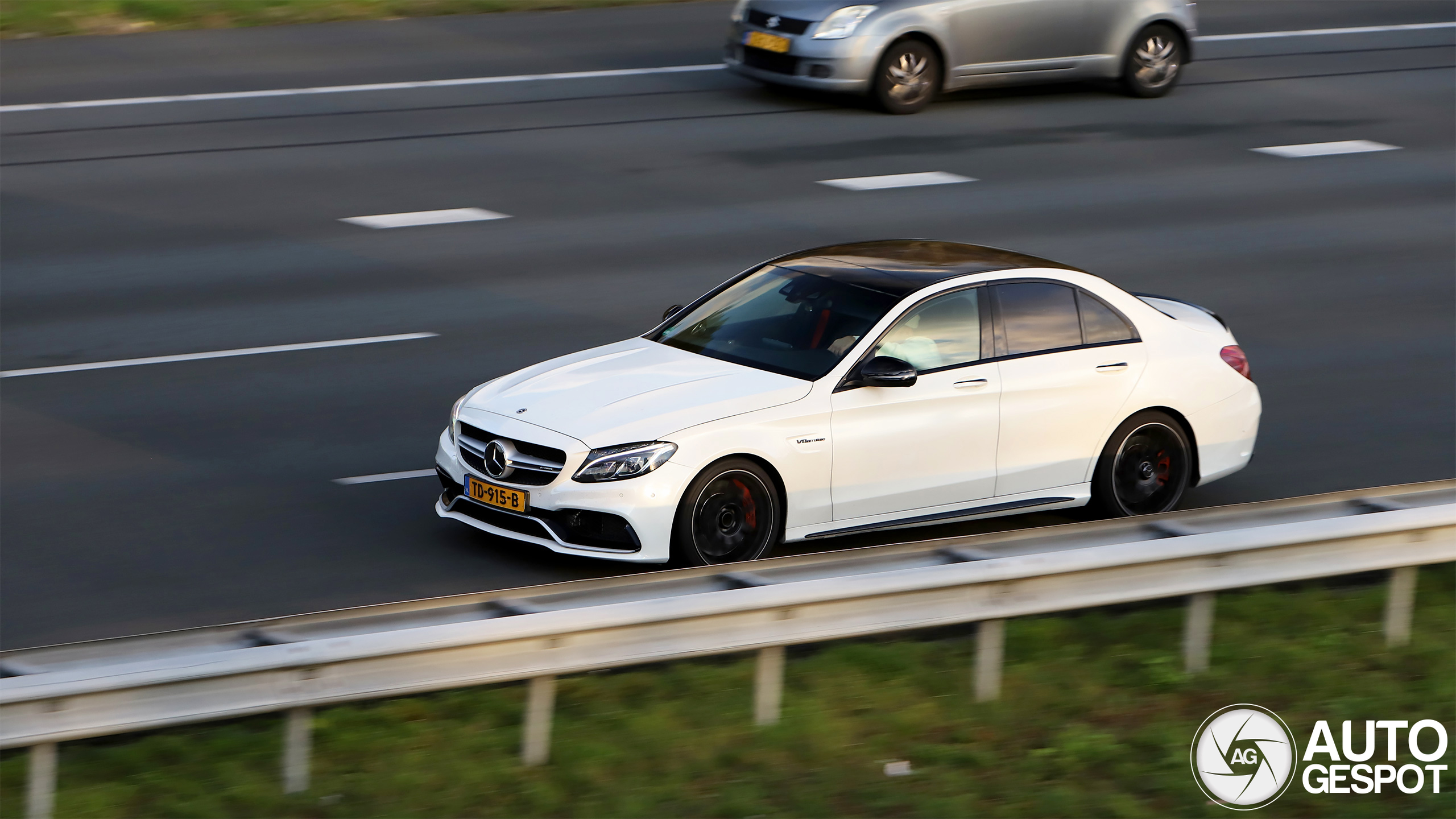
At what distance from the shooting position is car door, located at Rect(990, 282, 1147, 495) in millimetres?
8766

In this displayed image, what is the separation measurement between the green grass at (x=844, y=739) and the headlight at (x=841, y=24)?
41.1 feet

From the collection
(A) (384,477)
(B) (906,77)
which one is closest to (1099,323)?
(A) (384,477)

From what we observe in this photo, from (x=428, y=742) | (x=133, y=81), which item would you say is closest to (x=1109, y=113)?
(x=133, y=81)

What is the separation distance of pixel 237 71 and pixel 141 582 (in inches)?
525

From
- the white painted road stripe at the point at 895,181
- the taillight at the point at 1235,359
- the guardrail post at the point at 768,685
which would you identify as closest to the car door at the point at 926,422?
the taillight at the point at 1235,359

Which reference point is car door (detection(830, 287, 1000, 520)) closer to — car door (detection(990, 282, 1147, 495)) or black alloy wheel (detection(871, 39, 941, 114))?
car door (detection(990, 282, 1147, 495))

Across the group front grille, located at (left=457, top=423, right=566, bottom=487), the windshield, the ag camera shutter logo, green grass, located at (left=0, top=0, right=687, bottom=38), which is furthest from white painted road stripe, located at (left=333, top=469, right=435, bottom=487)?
green grass, located at (left=0, top=0, right=687, bottom=38)

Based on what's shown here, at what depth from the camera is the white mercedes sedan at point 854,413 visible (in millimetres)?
7934

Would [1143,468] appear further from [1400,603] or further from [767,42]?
[767,42]

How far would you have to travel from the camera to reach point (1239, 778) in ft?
19.2

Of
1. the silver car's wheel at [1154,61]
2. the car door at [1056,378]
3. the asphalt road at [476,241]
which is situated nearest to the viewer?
the car door at [1056,378]

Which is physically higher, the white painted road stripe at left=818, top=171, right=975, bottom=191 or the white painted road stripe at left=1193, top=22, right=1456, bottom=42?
the white painted road stripe at left=1193, top=22, right=1456, bottom=42

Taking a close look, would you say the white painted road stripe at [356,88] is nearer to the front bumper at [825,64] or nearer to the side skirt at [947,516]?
the front bumper at [825,64]

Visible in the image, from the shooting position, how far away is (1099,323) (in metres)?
9.17
